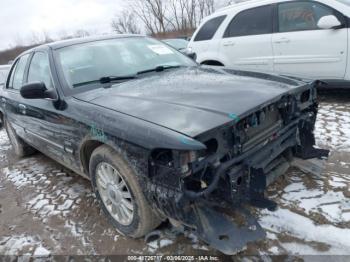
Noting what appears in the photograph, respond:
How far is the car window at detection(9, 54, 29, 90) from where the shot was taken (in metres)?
3.86

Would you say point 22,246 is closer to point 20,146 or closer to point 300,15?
point 20,146

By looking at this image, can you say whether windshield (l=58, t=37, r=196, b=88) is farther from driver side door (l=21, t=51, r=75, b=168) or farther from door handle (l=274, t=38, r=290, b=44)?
door handle (l=274, t=38, r=290, b=44)

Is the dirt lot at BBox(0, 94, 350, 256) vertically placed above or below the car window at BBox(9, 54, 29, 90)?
below

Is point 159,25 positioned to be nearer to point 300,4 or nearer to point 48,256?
point 300,4

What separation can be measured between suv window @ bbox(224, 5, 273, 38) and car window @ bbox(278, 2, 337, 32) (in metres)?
0.20

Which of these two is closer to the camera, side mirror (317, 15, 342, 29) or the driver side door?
the driver side door

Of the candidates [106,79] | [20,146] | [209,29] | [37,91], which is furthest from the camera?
[209,29]

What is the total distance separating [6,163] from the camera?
15.3 feet

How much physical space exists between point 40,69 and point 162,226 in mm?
2176

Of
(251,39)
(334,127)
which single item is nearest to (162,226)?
(334,127)

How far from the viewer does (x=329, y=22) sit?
4391 millimetres

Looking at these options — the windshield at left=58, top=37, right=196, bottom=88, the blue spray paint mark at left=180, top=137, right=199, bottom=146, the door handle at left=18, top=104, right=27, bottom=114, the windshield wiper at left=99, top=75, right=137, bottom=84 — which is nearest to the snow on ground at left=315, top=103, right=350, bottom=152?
the windshield at left=58, top=37, right=196, bottom=88

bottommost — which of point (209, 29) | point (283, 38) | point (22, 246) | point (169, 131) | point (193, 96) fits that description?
point (22, 246)

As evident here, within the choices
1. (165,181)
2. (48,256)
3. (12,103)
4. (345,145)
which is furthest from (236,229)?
(12,103)
